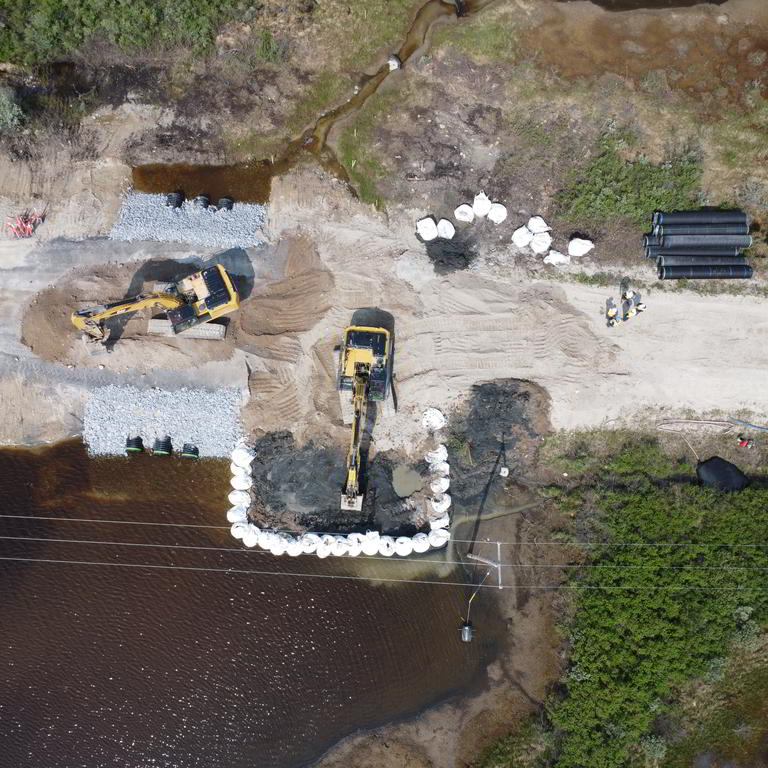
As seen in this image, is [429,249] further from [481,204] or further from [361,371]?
[361,371]

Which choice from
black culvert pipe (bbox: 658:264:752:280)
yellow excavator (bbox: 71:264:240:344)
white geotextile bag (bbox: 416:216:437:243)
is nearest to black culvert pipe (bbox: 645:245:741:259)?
black culvert pipe (bbox: 658:264:752:280)

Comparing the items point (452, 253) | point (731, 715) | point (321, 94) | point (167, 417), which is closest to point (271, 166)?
point (321, 94)

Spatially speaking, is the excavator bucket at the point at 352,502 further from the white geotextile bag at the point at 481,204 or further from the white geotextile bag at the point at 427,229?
the white geotextile bag at the point at 481,204

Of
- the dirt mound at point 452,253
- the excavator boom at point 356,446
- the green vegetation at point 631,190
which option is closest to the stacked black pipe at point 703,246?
the green vegetation at point 631,190

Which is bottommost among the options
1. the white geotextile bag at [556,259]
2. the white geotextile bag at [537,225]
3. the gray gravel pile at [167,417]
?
the gray gravel pile at [167,417]

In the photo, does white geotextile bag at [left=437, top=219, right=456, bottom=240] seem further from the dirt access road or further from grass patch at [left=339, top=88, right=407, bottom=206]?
grass patch at [left=339, top=88, right=407, bottom=206]
